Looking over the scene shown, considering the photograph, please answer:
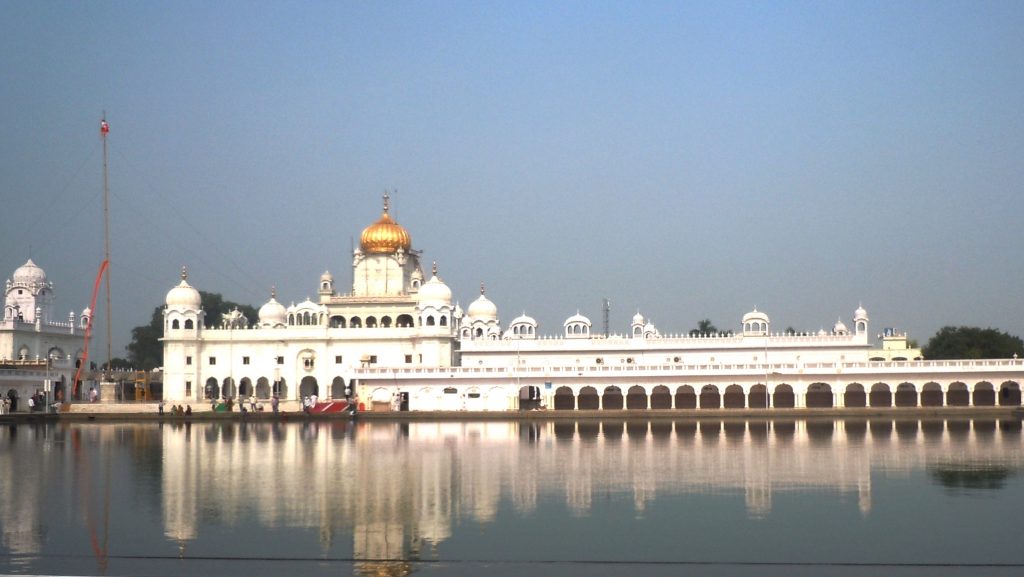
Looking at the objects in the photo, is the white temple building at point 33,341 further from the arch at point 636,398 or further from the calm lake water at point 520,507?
the arch at point 636,398

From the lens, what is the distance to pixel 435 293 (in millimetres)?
49062

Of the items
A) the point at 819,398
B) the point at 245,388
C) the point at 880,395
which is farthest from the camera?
the point at 245,388

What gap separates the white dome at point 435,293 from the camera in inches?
1930

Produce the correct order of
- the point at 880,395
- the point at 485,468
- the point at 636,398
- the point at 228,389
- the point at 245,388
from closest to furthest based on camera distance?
1. the point at 485,468
2. the point at 880,395
3. the point at 636,398
4. the point at 228,389
5. the point at 245,388

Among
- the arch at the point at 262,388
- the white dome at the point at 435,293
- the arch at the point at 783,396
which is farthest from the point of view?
the arch at the point at 262,388

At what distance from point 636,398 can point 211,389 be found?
18.9 m

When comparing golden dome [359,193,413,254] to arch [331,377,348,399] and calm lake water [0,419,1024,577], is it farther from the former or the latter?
calm lake water [0,419,1024,577]

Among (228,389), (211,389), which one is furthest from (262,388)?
(211,389)

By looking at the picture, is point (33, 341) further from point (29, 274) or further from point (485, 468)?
point (485, 468)

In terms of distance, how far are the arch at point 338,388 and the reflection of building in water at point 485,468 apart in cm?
1263

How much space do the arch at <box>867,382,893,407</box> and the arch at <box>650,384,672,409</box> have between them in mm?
7874

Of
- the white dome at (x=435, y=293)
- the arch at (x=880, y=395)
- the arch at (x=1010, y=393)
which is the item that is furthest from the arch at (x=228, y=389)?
the arch at (x=1010, y=393)

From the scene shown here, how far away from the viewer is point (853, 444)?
2884cm

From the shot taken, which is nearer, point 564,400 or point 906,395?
point 906,395
